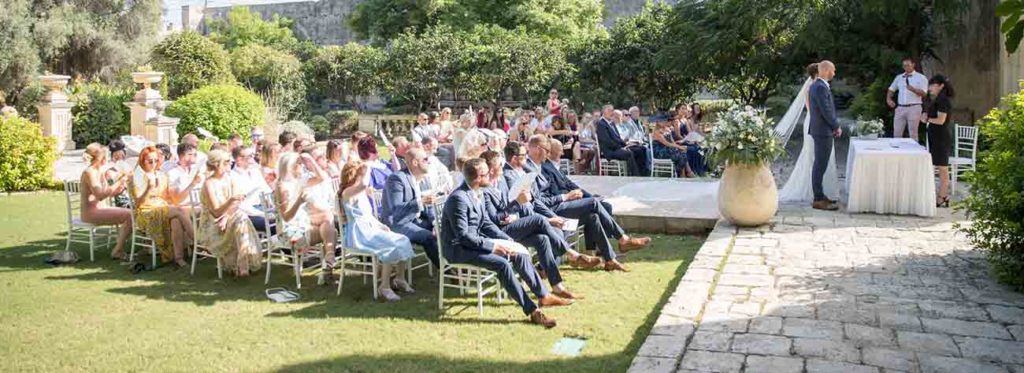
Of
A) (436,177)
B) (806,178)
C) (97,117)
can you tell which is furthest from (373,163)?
(97,117)

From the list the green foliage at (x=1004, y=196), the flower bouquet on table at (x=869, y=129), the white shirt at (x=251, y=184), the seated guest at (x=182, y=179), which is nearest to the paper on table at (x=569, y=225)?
the white shirt at (x=251, y=184)

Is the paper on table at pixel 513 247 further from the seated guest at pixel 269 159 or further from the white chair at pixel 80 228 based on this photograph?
the white chair at pixel 80 228

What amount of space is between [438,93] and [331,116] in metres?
3.17

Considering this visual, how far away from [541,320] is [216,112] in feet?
45.9

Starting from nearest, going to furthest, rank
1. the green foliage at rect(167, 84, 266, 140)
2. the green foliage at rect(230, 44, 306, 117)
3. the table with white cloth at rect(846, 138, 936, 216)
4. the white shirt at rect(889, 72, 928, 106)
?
1. the table with white cloth at rect(846, 138, 936, 216)
2. the white shirt at rect(889, 72, 928, 106)
3. the green foliage at rect(167, 84, 266, 140)
4. the green foliage at rect(230, 44, 306, 117)

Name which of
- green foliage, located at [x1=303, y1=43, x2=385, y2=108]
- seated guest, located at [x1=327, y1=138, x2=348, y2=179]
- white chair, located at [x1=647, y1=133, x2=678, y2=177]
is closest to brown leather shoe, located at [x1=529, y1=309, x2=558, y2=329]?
seated guest, located at [x1=327, y1=138, x2=348, y2=179]

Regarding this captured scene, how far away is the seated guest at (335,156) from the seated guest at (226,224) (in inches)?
31.6

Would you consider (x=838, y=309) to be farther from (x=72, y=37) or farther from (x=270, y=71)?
(x=72, y=37)

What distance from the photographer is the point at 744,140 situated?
752cm

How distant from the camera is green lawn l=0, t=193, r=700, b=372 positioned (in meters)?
4.62

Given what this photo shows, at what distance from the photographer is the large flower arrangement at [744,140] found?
24.6 feet

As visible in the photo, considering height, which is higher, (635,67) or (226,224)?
(635,67)

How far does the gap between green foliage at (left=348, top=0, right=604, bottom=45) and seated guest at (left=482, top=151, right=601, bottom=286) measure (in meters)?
22.5

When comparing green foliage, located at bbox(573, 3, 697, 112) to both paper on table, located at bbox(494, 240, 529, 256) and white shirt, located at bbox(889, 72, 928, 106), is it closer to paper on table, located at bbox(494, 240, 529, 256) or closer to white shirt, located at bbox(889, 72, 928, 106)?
white shirt, located at bbox(889, 72, 928, 106)
